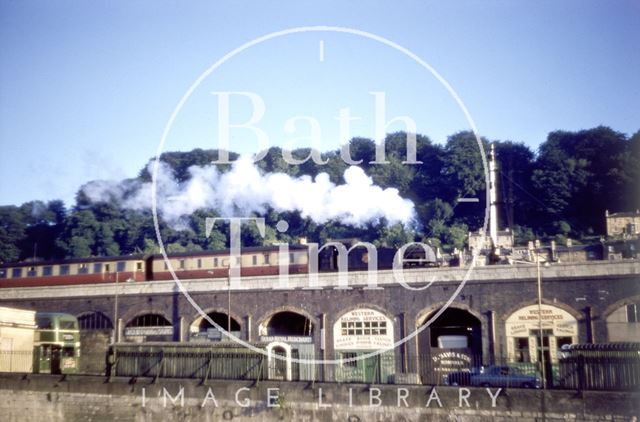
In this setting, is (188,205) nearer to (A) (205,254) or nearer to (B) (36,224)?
(A) (205,254)

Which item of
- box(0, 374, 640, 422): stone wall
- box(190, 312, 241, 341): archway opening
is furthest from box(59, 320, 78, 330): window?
box(0, 374, 640, 422): stone wall

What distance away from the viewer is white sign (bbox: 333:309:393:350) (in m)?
34.3

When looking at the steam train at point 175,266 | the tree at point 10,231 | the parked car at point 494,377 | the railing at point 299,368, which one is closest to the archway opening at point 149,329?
the steam train at point 175,266

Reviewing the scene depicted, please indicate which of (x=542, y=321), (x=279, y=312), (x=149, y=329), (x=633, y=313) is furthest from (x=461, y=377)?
(x=149, y=329)

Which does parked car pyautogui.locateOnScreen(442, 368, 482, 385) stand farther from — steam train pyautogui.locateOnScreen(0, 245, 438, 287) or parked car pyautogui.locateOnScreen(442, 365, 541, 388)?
steam train pyautogui.locateOnScreen(0, 245, 438, 287)

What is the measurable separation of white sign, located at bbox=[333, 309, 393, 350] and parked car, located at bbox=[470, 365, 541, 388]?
7.71m

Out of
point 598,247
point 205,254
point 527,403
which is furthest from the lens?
point 598,247

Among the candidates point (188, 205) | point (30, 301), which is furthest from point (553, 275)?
point (30, 301)

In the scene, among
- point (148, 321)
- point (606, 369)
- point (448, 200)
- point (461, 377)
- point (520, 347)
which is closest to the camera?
point (606, 369)

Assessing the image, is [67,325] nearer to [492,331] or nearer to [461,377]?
[461,377]

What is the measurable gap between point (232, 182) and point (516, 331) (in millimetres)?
18837

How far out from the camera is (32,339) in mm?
30172

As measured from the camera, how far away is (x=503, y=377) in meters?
26.2

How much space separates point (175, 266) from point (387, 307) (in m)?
14.3
